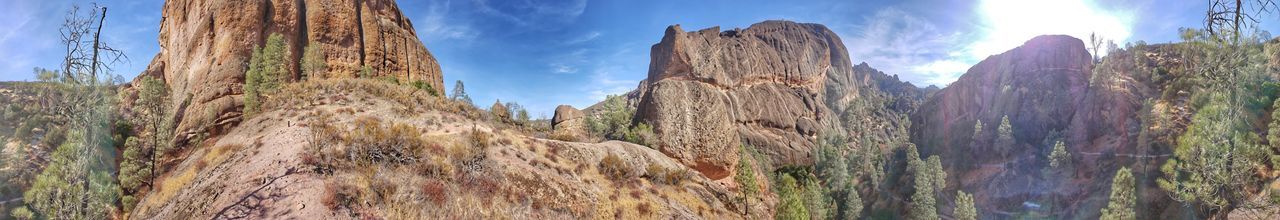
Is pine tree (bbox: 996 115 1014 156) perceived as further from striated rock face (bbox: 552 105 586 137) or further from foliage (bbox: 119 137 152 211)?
foliage (bbox: 119 137 152 211)

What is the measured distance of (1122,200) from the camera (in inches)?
1470

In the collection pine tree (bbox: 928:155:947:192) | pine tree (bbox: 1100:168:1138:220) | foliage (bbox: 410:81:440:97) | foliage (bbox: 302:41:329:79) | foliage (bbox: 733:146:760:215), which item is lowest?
pine tree (bbox: 928:155:947:192)

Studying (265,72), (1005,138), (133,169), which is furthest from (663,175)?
(1005,138)

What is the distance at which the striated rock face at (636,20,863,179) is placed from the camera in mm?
41850

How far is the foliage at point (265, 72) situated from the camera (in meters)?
24.1

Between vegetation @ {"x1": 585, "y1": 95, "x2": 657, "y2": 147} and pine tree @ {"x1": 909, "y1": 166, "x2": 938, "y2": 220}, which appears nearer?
vegetation @ {"x1": 585, "y1": 95, "x2": 657, "y2": 147}

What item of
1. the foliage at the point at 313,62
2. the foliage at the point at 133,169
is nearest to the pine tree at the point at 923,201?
the foliage at the point at 313,62

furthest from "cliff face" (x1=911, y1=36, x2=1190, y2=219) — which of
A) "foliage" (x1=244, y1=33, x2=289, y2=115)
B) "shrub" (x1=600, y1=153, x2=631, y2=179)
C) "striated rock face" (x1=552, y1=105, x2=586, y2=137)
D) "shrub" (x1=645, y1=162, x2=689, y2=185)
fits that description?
"foliage" (x1=244, y1=33, x2=289, y2=115)

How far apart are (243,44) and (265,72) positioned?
242 centimetres

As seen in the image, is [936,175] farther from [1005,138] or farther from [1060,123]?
[1060,123]

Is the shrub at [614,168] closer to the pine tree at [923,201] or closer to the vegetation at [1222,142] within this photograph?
the vegetation at [1222,142]

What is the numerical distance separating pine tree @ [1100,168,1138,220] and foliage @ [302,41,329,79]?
176 ft

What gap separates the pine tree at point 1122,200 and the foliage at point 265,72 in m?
54.2

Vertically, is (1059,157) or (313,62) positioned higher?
(313,62)
